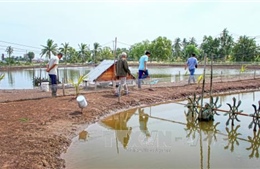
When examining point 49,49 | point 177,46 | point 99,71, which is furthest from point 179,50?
point 99,71

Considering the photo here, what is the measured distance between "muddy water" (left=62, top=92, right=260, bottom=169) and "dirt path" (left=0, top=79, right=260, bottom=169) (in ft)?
1.04

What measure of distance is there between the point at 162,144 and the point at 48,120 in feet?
9.04

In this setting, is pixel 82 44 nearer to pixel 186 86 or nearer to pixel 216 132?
pixel 186 86

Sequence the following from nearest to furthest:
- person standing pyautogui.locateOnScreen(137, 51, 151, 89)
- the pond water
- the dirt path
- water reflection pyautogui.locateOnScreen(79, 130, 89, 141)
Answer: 1. the dirt path
2. water reflection pyautogui.locateOnScreen(79, 130, 89, 141)
3. person standing pyautogui.locateOnScreen(137, 51, 151, 89)
4. the pond water

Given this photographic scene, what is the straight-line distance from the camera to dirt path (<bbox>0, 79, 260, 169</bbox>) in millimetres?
4215

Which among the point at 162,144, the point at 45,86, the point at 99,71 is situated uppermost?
the point at 99,71

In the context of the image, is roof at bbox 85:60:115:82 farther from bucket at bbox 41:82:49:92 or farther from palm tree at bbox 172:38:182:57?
palm tree at bbox 172:38:182:57

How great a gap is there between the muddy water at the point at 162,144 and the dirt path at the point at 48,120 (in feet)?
1.04

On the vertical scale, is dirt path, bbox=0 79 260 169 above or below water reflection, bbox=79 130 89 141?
above

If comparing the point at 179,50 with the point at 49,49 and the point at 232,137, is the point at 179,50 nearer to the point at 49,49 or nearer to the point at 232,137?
the point at 49,49

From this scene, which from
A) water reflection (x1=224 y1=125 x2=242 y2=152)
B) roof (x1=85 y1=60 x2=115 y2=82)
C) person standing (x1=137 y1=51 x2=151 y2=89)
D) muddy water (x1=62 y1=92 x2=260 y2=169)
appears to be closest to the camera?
muddy water (x1=62 y1=92 x2=260 y2=169)

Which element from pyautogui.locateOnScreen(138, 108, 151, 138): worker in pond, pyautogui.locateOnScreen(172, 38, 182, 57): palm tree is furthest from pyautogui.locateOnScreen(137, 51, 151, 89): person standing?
pyautogui.locateOnScreen(172, 38, 182, 57): palm tree

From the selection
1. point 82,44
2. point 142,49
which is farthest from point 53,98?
point 82,44

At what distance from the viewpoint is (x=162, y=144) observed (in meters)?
5.37
